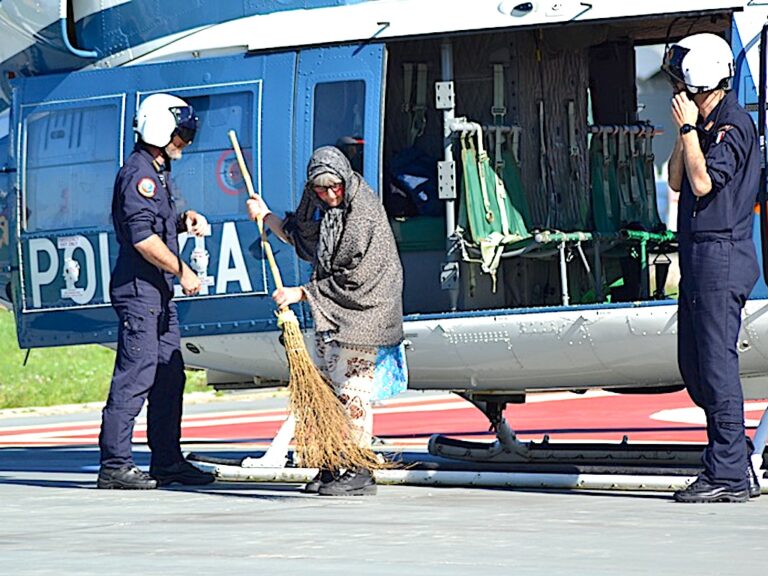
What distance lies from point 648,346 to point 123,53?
338 centimetres

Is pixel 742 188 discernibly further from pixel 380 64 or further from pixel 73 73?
pixel 73 73

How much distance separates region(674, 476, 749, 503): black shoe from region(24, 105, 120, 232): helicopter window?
3599 mm

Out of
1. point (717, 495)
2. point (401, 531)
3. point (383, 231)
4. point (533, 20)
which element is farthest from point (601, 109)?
point (401, 531)

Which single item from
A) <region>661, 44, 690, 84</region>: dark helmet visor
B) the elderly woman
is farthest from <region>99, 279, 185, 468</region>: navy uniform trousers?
<region>661, 44, 690, 84</region>: dark helmet visor

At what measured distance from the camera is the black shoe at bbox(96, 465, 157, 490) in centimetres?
864

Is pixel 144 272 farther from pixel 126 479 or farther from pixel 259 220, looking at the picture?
pixel 126 479

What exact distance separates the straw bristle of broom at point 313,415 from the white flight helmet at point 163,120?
52.5 inches

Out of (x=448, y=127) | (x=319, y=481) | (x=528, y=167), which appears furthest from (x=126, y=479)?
(x=528, y=167)

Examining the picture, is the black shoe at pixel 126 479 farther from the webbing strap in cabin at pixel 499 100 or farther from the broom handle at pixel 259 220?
the webbing strap in cabin at pixel 499 100

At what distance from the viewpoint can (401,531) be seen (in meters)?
6.61

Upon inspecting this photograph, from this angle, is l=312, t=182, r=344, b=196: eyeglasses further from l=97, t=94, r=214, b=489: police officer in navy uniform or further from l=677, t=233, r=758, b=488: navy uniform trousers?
l=677, t=233, r=758, b=488: navy uniform trousers

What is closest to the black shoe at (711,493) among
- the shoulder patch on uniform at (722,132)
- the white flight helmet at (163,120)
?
the shoulder patch on uniform at (722,132)

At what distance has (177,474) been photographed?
894 cm

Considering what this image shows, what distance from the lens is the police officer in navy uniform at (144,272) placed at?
28.1 feet
